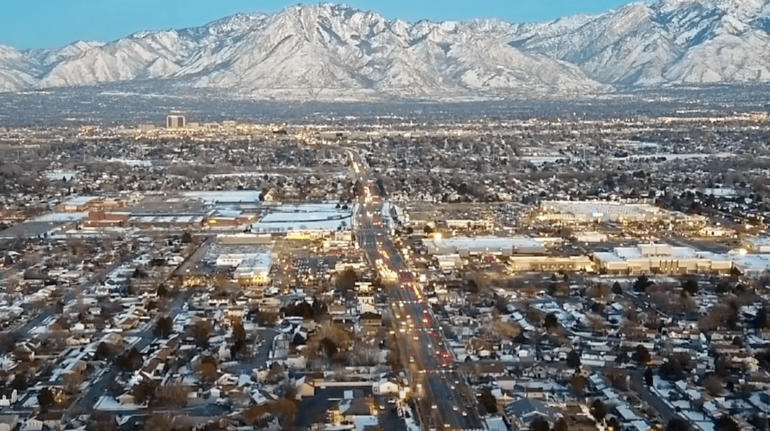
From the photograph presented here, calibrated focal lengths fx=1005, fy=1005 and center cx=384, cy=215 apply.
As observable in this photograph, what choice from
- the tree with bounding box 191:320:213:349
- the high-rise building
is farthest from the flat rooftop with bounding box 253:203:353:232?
the high-rise building

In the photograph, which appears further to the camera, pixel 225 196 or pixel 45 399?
pixel 225 196

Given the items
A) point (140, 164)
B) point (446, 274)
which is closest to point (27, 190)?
point (140, 164)

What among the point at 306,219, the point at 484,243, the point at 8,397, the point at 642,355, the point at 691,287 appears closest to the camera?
the point at 8,397

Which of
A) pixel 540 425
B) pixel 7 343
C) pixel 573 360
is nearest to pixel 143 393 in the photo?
pixel 7 343

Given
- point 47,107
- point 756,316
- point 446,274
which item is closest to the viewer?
point 756,316

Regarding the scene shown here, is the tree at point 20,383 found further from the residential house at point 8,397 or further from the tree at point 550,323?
the tree at point 550,323

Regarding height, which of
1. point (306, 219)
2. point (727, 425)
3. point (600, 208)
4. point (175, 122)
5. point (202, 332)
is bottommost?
point (175, 122)

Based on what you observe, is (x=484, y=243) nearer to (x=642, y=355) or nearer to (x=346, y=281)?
(x=346, y=281)

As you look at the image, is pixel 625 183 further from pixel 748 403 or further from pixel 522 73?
pixel 522 73
